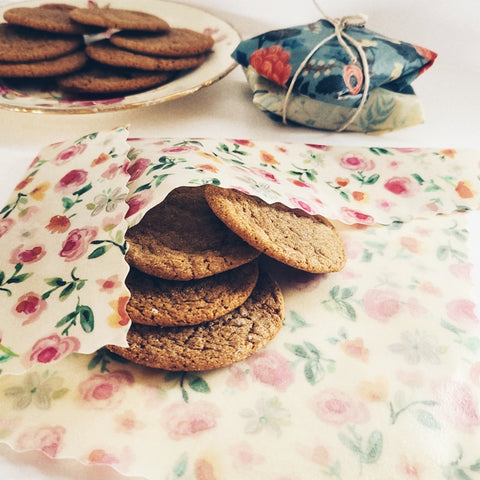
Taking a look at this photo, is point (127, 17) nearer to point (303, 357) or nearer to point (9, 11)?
point (9, 11)

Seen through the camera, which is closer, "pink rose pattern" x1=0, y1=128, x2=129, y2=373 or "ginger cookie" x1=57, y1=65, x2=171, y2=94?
"pink rose pattern" x1=0, y1=128, x2=129, y2=373

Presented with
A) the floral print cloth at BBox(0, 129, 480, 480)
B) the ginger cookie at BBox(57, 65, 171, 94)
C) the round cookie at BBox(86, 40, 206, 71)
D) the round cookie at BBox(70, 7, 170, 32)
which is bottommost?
the floral print cloth at BBox(0, 129, 480, 480)

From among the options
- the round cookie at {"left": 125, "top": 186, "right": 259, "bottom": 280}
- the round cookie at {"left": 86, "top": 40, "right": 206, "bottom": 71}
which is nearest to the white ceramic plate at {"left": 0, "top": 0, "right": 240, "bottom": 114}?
the round cookie at {"left": 86, "top": 40, "right": 206, "bottom": 71}

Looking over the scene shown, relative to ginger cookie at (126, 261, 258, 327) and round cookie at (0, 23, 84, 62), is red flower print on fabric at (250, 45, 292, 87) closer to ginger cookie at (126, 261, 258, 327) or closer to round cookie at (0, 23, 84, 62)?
round cookie at (0, 23, 84, 62)

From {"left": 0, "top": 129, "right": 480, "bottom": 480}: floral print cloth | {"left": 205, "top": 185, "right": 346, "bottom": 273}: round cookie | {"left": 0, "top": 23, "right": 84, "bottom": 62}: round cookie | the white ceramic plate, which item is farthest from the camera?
{"left": 0, "top": 23, "right": 84, "bottom": 62}: round cookie

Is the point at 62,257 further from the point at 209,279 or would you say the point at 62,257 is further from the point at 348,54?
the point at 348,54

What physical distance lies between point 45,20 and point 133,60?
23cm

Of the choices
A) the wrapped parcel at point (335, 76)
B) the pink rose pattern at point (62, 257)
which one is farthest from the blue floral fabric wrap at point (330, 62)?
the pink rose pattern at point (62, 257)

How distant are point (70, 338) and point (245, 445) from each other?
202 millimetres

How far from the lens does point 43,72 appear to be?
1165mm

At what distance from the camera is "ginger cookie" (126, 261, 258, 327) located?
2.12ft

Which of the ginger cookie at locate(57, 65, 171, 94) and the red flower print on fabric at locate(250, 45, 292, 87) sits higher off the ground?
the red flower print on fabric at locate(250, 45, 292, 87)

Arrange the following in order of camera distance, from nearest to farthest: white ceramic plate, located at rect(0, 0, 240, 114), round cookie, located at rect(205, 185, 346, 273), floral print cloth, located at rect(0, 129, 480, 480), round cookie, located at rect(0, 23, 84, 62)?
1. floral print cloth, located at rect(0, 129, 480, 480)
2. round cookie, located at rect(205, 185, 346, 273)
3. white ceramic plate, located at rect(0, 0, 240, 114)
4. round cookie, located at rect(0, 23, 84, 62)

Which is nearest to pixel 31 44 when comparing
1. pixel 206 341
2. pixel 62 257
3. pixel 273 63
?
pixel 273 63
